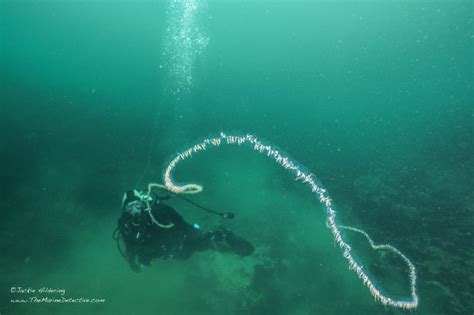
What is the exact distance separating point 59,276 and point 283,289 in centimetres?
631

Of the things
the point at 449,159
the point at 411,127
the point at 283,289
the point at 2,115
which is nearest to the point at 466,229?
the point at 449,159

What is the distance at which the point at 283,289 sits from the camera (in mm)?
6812

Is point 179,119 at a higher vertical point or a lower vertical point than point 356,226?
higher

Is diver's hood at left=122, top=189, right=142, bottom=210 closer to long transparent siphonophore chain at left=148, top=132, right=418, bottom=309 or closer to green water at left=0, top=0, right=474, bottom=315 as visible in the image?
long transparent siphonophore chain at left=148, top=132, right=418, bottom=309

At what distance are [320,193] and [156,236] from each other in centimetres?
609

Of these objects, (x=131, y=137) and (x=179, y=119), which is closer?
(x=131, y=137)

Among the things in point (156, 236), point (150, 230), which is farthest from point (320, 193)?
point (150, 230)

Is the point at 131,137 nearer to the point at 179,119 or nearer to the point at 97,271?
the point at 179,119

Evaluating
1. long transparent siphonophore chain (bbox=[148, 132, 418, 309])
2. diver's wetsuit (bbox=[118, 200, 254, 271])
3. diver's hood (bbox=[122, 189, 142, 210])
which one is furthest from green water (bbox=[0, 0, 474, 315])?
diver's hood (bbox=[122, 189, 142, 210])

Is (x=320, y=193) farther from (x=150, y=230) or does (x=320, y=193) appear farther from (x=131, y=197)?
(x=131, y=197)

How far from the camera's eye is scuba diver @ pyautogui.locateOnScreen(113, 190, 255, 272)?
5.05m

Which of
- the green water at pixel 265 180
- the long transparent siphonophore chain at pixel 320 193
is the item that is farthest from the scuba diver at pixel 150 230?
the green water at pixel 265 180

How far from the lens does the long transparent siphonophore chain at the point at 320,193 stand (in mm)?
6160

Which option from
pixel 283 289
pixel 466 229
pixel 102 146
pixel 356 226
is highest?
pixel 102 146
